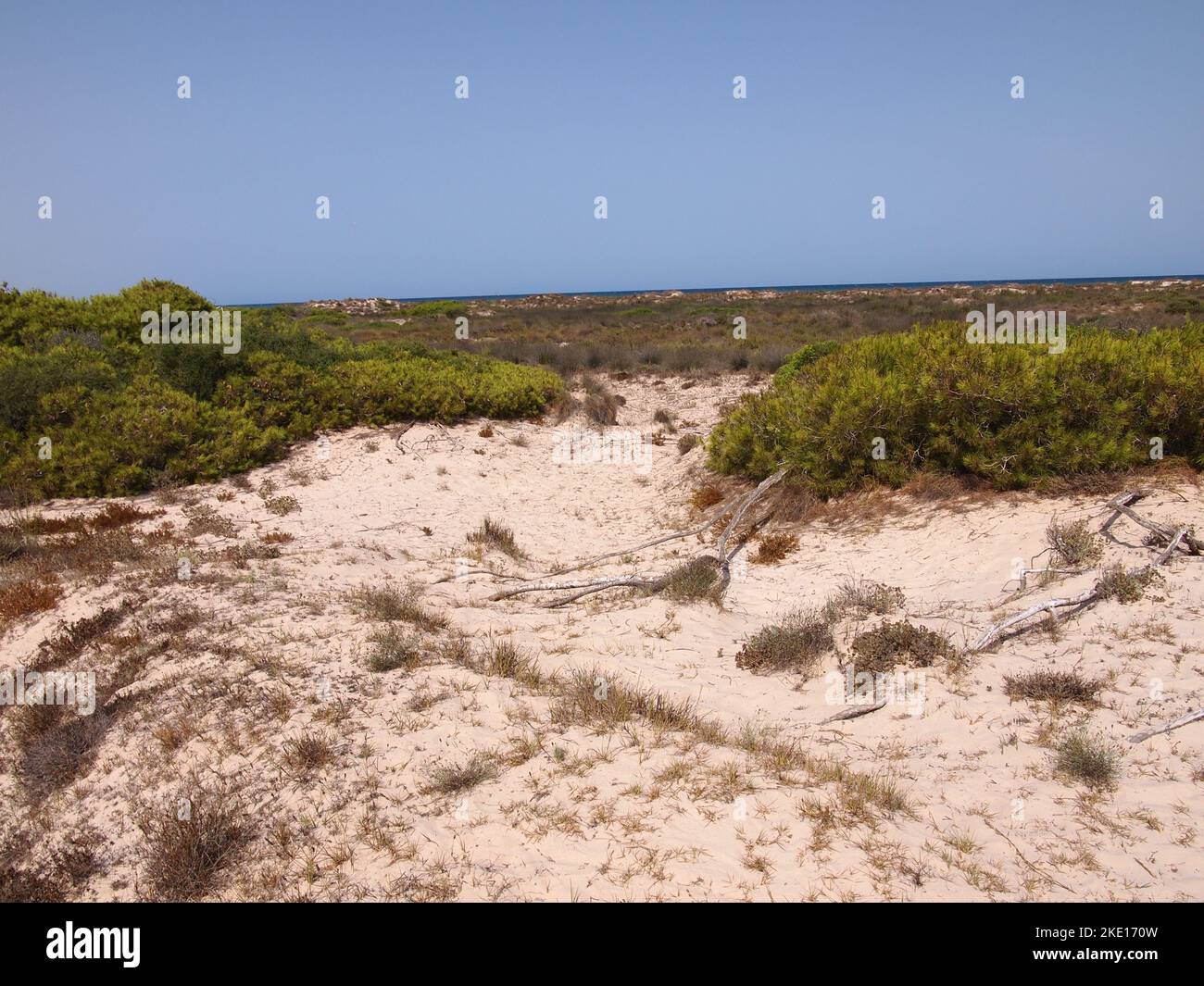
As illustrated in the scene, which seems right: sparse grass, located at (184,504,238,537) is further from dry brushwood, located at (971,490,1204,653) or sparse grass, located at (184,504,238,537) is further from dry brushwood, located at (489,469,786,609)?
dry brushwood, located at (971,490,1204,653)

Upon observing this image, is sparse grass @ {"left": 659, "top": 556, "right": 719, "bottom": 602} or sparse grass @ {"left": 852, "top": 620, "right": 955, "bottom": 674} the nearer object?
sparse grass @ {"left": 852, "top": 620, "right": 955, "bottom": 674}

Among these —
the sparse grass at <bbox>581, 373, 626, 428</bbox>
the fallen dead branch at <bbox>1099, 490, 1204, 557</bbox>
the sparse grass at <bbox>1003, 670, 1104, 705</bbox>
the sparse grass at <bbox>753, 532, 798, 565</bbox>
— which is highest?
the sparse grass at <bbox>581, 373, 626, 428</bbox>

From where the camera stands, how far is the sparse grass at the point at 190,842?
299 cm

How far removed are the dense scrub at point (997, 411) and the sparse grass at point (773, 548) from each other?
1185 millimetres

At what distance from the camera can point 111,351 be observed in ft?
38.5

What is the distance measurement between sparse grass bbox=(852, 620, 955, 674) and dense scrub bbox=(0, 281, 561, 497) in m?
9.10

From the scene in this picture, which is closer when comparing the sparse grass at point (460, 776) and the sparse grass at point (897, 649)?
the sparse grass at point (460, 776)

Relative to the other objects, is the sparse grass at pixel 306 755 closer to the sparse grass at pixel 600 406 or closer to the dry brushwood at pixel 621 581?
the dry brushwood at pixel 621 581

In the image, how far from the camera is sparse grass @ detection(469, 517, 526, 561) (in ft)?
27.1

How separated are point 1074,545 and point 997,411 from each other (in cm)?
224

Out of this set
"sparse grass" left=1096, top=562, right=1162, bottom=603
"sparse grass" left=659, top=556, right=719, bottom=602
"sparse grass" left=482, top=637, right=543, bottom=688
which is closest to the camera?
"sparse grass" left=482, top=637, right=543, bottom=688

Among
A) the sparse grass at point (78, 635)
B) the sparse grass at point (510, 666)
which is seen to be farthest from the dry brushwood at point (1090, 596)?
the sparse grass at point (78, 635)

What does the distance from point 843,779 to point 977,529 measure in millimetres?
4238

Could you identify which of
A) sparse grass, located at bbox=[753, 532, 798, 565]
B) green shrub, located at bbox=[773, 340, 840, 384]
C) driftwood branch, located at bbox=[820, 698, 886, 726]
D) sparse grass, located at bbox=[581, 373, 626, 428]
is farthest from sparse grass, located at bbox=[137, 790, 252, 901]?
sparse grass, located at bbox=[581, 373, 626, 428]
